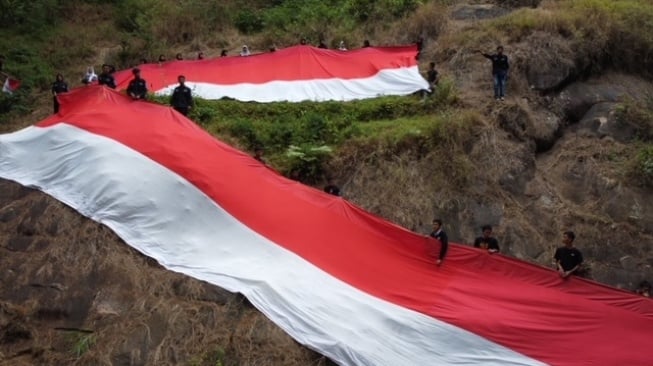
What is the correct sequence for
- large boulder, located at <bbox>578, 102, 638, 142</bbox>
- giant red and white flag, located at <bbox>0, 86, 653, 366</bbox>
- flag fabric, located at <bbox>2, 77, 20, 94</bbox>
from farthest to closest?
flag fabric, located at <bbox>2, 77, 20, 94</bbox>, large boulder, located at <bbox>578, 102, 638, 142</bbox>, giant red and white flag, located at <bbox>0, 86, 653, 366</bbox>

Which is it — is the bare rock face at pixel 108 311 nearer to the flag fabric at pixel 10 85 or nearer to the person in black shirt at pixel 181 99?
the person in black shirt at pixel 181 99

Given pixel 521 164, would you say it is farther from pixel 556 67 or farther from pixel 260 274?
pixel 260 274

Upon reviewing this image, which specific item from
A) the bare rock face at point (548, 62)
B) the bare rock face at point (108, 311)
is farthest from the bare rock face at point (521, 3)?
the bare rock face at point (108, 311)

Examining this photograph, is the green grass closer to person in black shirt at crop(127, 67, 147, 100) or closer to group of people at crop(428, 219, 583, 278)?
person in black shirt at crop(127, 67, 147, 100)

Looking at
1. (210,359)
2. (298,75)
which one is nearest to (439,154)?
(298,75)

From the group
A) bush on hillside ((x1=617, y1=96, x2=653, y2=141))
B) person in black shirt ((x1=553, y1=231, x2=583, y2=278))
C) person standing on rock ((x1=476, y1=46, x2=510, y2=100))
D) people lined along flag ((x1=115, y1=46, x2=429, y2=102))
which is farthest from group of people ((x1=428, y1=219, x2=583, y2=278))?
people lined along flag ((x1=115, y1=46, x2=429, y2=102))

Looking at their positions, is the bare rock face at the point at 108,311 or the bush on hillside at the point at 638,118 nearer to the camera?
the bare rock face at the point at 108,311
